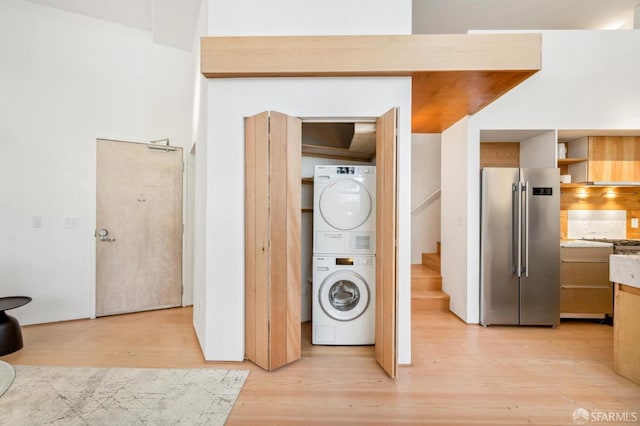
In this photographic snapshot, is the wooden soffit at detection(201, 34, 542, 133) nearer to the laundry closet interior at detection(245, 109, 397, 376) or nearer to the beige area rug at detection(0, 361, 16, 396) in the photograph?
the laundry closet interior at detection(245, 109, 397, 376)

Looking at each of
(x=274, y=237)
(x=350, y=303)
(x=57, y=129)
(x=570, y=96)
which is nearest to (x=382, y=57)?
(x=274, y=237)

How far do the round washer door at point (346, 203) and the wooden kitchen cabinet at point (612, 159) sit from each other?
9.72 ft

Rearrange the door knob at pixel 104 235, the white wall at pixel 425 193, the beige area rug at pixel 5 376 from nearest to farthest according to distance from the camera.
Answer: the beige area rug at pixel 5 376 < the door knob at pixel 104 235 < the white wall at pixel 425 193

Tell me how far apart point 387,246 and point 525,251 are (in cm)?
207

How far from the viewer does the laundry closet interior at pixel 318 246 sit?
7.59 ft

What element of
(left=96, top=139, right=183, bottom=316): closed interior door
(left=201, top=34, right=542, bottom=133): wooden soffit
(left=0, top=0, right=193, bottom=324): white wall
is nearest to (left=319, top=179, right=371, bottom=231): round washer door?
(left=201, top=34, right=542, bottom=133): wooden soffit

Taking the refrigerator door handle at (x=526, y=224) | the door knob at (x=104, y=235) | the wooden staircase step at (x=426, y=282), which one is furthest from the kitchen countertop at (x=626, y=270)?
the door knob at (x=104, y=235)

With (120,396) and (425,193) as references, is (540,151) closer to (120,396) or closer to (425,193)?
(425,193)

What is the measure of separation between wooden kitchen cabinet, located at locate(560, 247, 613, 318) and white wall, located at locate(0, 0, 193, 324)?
548 cm

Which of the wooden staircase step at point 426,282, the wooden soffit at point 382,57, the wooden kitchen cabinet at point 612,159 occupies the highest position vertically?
the wooden soffit at point 382,57

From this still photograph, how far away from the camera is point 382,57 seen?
234cm

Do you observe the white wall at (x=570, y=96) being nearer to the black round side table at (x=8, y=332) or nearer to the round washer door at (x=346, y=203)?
the round washer door at (x=346, y=203)

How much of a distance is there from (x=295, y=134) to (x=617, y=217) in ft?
15.0

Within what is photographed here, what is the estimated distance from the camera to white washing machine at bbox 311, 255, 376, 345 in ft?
9.22
